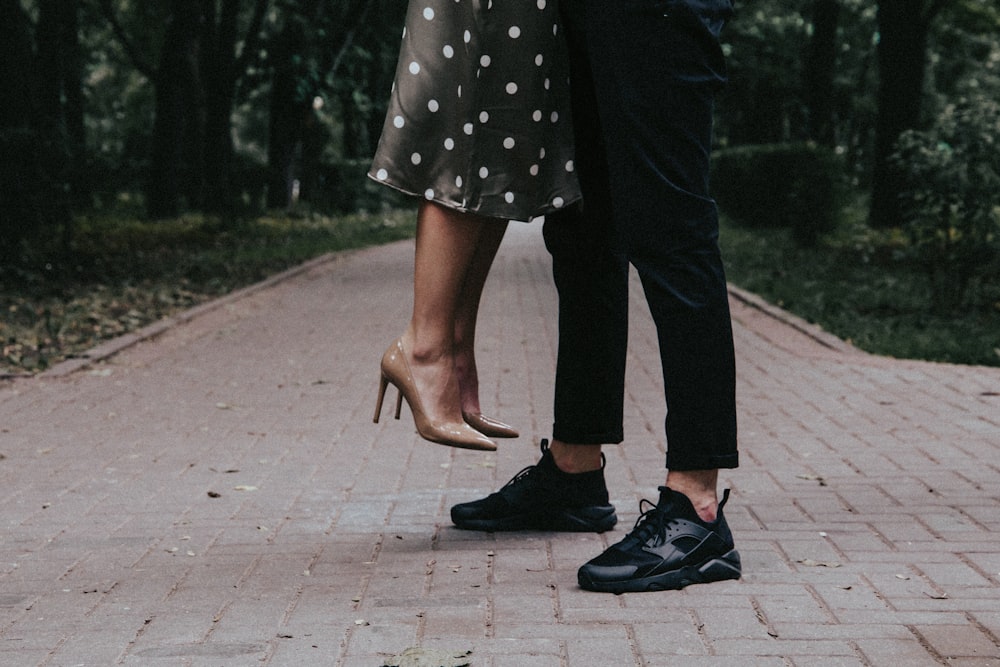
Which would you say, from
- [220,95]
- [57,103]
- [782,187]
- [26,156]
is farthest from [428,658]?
[220,95]

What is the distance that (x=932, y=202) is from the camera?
971cm

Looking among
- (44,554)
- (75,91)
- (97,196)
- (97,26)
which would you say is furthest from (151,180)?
(44,554)

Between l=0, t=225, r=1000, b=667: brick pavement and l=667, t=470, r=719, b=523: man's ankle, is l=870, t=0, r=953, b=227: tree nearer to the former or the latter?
l=0, t=225, r=1000, b=667: brick pavement

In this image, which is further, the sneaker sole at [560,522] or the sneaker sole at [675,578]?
the sneaker sole at [560,522]

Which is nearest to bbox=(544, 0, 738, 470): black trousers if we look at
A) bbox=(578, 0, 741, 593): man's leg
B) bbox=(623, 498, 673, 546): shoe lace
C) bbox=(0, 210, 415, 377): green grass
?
bbox=(578, 0, 741, 593): man's leg

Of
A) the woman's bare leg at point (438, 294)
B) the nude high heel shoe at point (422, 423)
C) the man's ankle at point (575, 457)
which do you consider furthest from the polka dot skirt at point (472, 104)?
the man's ankle at point (575, 457)

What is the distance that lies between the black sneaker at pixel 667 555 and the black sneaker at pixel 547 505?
407 mm

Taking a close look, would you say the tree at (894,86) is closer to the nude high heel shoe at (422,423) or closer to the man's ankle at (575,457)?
the man's ankle at (575,457)

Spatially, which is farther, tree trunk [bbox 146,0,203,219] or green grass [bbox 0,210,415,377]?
tree trunk [bbox 146,0,203,219]

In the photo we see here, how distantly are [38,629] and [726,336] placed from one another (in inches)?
66.5

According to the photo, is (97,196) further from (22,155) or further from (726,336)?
(726,336)

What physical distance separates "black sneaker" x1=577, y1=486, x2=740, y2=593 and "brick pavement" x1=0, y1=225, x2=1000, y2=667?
41 millimetres

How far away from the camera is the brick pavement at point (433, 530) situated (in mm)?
2605

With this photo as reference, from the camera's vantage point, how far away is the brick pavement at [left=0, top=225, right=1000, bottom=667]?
2.61 meters
